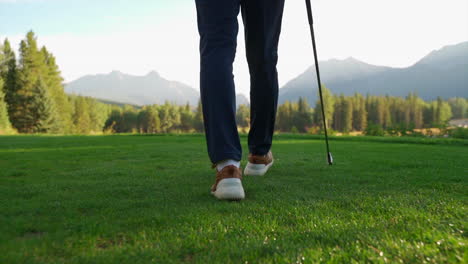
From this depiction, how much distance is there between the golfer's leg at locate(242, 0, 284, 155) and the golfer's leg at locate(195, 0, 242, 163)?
0.43m

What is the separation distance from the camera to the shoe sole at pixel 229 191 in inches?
69.0

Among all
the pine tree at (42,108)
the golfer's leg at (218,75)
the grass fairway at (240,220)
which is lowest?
the grass fairway at (240,220)

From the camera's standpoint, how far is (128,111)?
116 m

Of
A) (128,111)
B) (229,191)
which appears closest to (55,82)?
(229,191)

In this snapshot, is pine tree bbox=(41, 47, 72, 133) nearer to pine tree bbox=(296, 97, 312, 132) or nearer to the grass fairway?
the grass fairway

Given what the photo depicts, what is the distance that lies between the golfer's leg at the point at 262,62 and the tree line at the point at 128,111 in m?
12.5

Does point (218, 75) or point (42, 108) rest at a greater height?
point (42, 108)

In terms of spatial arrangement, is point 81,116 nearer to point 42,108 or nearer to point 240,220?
point 42,108

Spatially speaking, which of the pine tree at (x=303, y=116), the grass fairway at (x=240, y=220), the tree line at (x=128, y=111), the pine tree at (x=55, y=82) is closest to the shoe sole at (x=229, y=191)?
the grass fairway at (x=240, y=220)

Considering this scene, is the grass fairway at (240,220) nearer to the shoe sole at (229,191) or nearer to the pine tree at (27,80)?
the shoe sole at (229,191)

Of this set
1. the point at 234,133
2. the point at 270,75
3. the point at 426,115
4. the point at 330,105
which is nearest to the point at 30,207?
the point at 234,133

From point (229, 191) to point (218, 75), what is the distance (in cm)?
73

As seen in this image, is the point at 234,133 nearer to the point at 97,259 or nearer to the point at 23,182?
the point at 97,259

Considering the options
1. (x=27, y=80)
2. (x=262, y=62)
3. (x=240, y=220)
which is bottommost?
(x=240, y=220)
